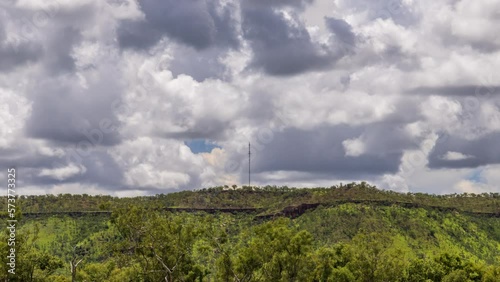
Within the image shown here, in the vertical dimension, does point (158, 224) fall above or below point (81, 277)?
above

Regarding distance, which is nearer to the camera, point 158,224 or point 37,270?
point 158,224

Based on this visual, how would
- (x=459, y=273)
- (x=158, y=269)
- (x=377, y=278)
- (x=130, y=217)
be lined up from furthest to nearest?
(x=459, y=273)
(x=377, y=278)
(x=158, y=269)
(x=130, y=217)

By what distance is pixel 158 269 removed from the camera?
68.6 metres

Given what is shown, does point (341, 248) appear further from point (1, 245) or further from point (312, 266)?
point (1, 245)

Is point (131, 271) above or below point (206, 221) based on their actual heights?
below

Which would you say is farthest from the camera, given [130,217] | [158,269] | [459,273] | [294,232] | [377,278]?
[459,273]

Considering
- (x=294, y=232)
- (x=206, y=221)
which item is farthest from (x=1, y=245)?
(x=294, y=232)

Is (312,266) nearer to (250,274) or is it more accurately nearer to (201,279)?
(250,274)

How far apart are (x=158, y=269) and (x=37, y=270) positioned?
18184 millimetres

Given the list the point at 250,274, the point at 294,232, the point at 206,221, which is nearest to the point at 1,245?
the point at 206,221

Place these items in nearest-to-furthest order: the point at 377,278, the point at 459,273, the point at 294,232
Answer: the point at 294,232, the point at 377,278, the point at 459,273

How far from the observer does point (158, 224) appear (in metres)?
64.6

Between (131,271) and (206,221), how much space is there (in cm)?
1841

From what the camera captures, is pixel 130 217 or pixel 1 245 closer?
pixel 130 217
